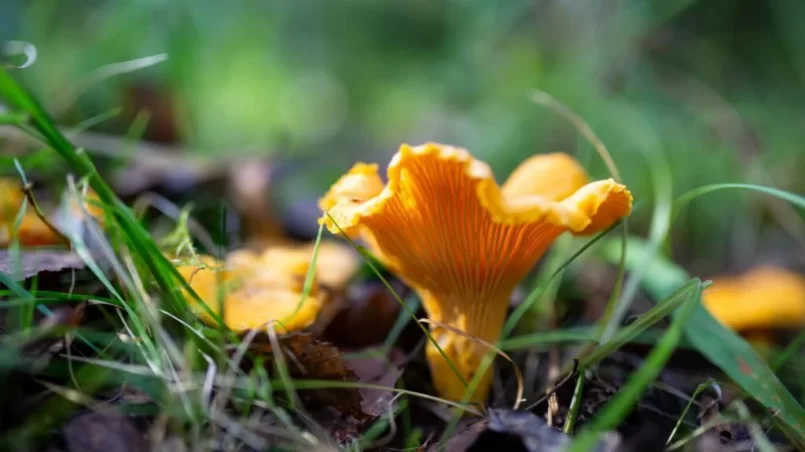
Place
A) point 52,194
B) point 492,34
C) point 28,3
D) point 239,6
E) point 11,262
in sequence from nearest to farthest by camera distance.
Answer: point 11,262 → point 52,194 → point 28,3 → point 492,34 → point 239,6

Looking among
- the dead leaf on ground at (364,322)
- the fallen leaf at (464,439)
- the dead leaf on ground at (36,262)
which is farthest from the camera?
the dead leaf on ground at (364,322)

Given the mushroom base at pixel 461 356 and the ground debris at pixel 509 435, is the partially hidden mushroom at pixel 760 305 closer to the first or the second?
the mushroom base at pixel 461 356

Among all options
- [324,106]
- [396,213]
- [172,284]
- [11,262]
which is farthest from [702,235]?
[324,106]

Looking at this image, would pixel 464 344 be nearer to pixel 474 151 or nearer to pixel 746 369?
pixel 746 369

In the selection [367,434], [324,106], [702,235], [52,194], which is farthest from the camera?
[324,106]

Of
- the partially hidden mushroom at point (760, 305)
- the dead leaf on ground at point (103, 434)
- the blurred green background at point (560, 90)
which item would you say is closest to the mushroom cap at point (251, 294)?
the dead leaf on ground at point (103, 434)

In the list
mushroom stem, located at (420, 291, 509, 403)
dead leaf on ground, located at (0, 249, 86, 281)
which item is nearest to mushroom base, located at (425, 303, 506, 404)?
mushroom stem, located at (420, 291, 509, 403)

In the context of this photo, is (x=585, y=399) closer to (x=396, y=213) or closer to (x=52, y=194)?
(x=396, y=213)
